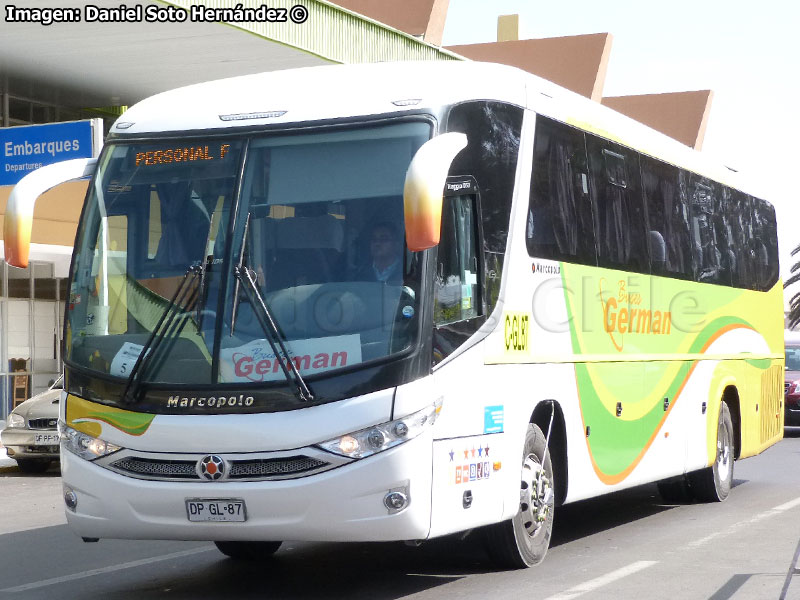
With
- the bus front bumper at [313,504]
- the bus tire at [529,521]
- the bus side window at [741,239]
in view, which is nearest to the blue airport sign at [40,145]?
the bus side window at [741,239]

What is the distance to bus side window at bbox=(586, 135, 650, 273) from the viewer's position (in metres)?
10.9

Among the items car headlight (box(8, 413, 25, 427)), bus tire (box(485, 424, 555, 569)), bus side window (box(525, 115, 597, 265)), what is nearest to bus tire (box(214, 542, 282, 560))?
bus tire (box(485, 424, 555, 569))

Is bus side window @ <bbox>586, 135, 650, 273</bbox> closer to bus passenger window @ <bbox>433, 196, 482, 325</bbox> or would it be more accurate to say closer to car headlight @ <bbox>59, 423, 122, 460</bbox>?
bus passenger window @ <bbox>433, 196, 482, 325</bbox>

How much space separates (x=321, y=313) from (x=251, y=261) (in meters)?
0.55

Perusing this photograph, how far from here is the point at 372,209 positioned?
8000mm

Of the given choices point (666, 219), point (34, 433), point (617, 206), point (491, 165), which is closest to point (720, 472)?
point (666, 219)

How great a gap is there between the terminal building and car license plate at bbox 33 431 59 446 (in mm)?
3687

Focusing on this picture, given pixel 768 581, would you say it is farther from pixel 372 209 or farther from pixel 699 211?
pixel 699 211

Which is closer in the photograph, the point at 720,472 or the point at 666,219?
the point at 666,219

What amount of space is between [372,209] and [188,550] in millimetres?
3975

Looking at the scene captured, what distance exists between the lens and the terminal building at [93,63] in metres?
19.8

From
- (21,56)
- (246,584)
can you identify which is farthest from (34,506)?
(21,56)

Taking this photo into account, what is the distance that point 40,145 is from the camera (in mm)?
18219

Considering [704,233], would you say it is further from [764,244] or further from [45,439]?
[45,439]
